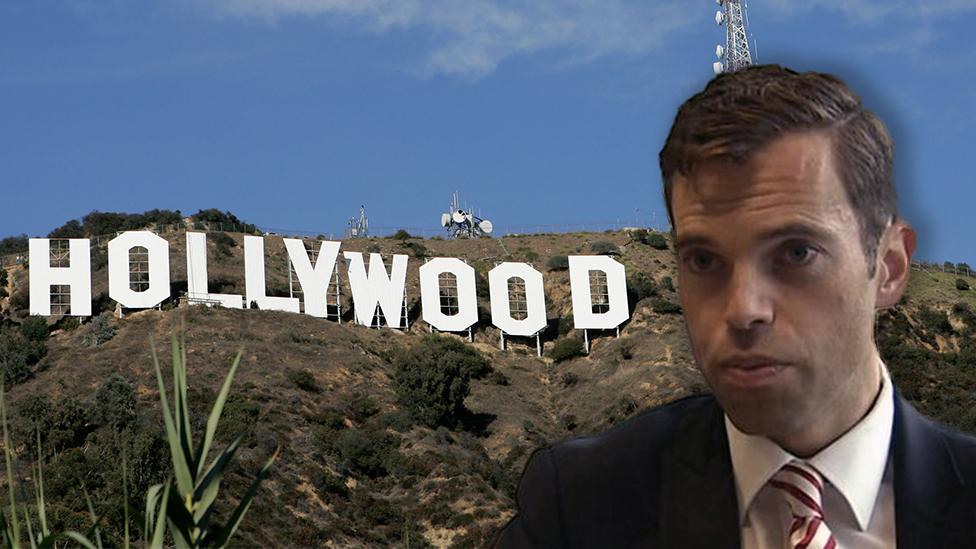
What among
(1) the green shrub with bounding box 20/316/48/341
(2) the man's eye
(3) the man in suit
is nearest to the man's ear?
(3) the man in suit

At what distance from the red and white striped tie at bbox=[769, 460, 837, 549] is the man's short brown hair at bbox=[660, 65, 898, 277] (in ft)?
1.19

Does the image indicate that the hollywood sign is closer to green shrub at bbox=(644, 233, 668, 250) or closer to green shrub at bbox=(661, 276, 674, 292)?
green shrub at bbox=(661, 276, 674, 292)

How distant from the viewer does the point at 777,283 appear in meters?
2.29

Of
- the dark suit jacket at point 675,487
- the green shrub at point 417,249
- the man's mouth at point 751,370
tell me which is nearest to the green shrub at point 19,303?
the green shrub at point 417,249

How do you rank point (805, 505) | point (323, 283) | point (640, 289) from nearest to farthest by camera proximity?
1. point (805, 505)
2. point (323, 283)
3. point (640, 289)

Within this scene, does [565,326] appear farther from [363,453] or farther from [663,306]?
[363,453]

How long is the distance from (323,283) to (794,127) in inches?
3473

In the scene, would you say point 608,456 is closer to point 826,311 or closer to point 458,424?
point 826,311

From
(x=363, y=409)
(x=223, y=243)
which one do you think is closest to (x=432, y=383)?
(x=363, y=409)

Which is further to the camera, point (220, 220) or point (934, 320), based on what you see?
point (220, 220)

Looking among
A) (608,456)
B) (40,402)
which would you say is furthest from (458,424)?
(608,456)

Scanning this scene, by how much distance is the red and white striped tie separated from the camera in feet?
7.84

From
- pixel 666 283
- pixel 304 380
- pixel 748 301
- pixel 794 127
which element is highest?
pixel 666 283

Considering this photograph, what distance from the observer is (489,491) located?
7106 centimetres
